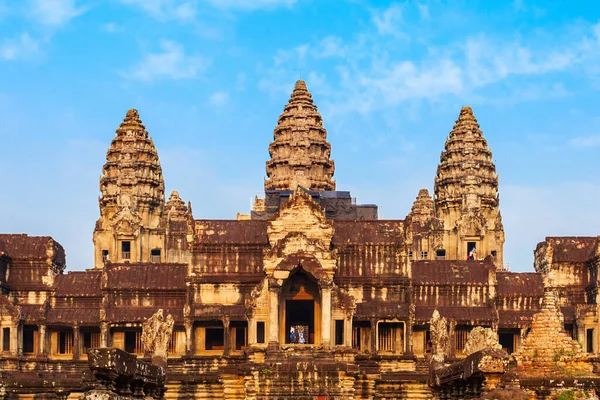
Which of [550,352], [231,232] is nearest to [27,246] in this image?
[231,232]

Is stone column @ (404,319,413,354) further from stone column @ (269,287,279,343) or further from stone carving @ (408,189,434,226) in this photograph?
stone carving @ (408,189,434,226)

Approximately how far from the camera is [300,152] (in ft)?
331

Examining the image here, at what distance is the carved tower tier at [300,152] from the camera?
328ft

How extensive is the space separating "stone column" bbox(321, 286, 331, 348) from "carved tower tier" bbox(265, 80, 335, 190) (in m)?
39.2

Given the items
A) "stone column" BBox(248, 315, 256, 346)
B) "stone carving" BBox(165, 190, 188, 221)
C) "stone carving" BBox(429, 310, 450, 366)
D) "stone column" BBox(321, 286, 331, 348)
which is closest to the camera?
"stone carving" BBox(429, 310, 450, 366)

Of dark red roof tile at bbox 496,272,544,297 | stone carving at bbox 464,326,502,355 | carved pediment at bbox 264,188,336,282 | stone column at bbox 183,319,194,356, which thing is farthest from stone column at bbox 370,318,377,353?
stone carving at bbox 464,326,502,355

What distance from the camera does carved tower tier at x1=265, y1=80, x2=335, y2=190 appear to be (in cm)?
10012

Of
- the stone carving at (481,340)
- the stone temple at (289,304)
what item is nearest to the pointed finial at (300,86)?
the stone temple at (289,304)

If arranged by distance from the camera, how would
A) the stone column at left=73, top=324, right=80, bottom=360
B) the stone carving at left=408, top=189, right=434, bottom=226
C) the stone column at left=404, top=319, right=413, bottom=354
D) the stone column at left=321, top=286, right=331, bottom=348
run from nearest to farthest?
the stone column at left=321, top=286, right=331, bottom=348 → the stone column at left=404, top=319, right=413, bottom=354 → the stone column at left=73, top=324, right=80, bottom=360 → the stone carving at left=408, top=189, right=434, bottom=226

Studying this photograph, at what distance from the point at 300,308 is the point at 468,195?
36212 millimetres

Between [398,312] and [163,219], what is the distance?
126 feet

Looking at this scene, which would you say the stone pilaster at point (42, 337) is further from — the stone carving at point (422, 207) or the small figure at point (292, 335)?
the stone carving at point (422, 207)

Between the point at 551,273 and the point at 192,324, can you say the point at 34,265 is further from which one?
the point at 551,273

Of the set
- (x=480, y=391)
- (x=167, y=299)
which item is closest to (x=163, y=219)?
(x=167, y=299)
